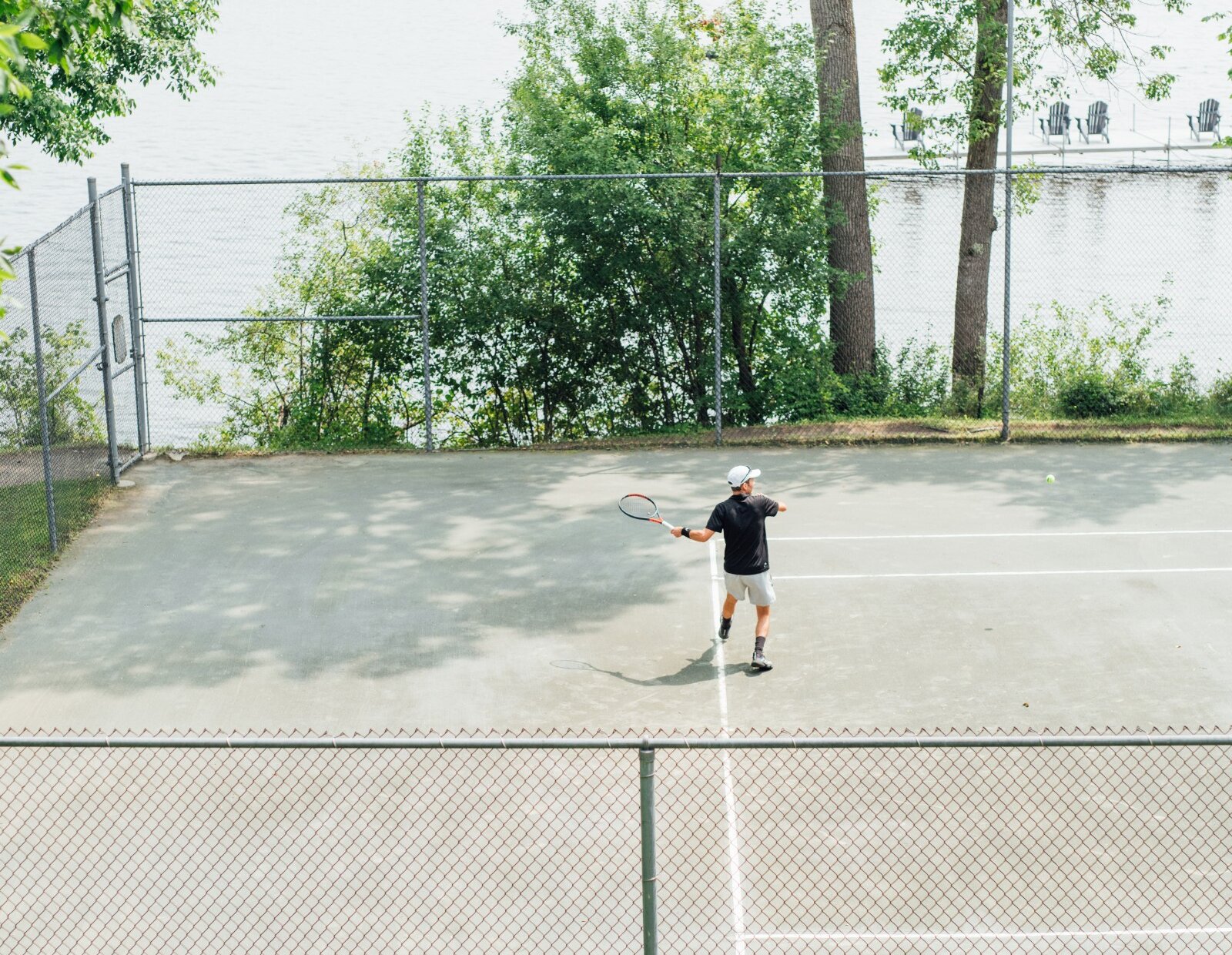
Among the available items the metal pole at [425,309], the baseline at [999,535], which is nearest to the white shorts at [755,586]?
the baseline at [999,535]

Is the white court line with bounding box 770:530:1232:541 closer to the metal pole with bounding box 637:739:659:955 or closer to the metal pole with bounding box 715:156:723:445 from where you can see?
the metal pole with bounding box 715:156:723:445

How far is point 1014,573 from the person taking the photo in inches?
535

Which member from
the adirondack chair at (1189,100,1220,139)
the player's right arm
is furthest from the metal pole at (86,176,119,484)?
the adirondack chair at (1189,100,1220,139)

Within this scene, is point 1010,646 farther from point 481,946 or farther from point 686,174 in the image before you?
point 686,174

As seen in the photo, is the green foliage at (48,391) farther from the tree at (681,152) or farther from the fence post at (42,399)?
the tree at (681,152)

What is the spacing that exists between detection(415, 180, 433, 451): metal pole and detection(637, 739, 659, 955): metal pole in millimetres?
12394

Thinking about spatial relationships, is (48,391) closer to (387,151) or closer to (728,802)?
(728,802)

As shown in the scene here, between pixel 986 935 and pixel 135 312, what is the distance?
13310mm

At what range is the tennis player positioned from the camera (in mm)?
11461

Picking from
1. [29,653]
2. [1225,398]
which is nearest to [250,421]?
[29,653]

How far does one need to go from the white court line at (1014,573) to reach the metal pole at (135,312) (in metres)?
8.56

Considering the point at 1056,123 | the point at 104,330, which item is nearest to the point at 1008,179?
the point at 104,330

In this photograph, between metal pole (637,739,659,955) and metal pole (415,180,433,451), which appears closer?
metal pole (637,739,659,955)

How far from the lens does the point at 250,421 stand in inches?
788
